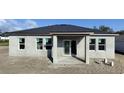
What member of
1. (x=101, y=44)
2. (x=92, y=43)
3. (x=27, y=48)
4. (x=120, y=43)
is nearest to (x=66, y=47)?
(x=92, y=43)

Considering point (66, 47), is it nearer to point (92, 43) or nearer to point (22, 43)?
point (92, 43)

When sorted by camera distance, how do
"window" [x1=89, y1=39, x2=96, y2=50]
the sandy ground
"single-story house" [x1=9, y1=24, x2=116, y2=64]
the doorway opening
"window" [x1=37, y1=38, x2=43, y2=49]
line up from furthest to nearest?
the doorway opening
"window" [x1=37, y1=38, x2=43, y2=49]
"window" [x1=89, y1=39, x2=96, y2=50]
"single-story house" [x1=9, y1=24, x2=116, y2=64]
the sandy ground

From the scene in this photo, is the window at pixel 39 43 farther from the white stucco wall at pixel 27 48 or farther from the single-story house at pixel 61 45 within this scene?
the white stucco wall at pixel 27 48

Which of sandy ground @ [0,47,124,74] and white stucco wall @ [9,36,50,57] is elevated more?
white stucco wall @ [9,36,50,57]

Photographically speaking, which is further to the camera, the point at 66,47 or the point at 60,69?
the point at 66,47

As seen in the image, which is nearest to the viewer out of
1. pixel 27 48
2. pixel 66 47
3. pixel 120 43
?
pixel 27 48

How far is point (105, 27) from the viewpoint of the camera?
284ft

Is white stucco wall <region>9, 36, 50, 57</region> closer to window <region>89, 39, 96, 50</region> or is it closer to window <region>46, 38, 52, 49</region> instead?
window <region>46, 38, 52, 49</region>

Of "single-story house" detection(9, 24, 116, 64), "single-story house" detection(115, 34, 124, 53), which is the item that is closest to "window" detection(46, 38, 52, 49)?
"single-story house" detection(9, 24, 116, 64)

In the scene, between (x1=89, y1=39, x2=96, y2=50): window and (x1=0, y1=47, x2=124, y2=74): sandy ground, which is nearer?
(x1=0, y1=47, x2=124, y2=74): sandy ground

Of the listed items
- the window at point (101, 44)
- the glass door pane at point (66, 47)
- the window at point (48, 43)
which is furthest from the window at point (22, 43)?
the window at point (101, 44)

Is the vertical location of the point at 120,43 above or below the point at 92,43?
below
